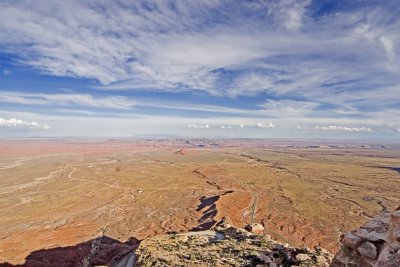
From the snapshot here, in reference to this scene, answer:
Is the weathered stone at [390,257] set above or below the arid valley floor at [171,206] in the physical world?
above

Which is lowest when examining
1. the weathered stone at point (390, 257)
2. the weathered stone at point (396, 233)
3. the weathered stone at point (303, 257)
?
the weathered stone at point (303, 257)

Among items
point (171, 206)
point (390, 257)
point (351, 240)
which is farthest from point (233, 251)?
point (171, 206)

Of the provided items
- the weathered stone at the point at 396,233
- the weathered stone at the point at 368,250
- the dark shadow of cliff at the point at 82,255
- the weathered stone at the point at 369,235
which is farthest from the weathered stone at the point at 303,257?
the dark shadow of cliff at the point at 82,255

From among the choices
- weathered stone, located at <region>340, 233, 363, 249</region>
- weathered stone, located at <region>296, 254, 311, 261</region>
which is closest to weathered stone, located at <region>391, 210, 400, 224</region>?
weathered stone, located at <region>340, 233, 363, 249</region>

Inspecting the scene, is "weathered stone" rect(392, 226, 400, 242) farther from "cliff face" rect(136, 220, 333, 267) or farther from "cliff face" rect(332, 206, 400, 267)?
"cliff face" rect(136, 220, 333, 267)

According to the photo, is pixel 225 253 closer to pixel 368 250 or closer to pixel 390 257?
pixel 368 250

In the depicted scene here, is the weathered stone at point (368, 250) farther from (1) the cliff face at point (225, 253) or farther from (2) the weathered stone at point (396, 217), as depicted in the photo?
(1) the cliff face at point (225, 253)

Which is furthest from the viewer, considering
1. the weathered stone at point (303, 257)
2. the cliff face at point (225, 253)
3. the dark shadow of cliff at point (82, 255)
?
the dark shadow of cliff at point (82, 255)

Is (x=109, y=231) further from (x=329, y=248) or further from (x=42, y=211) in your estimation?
(x=329, y=248)
